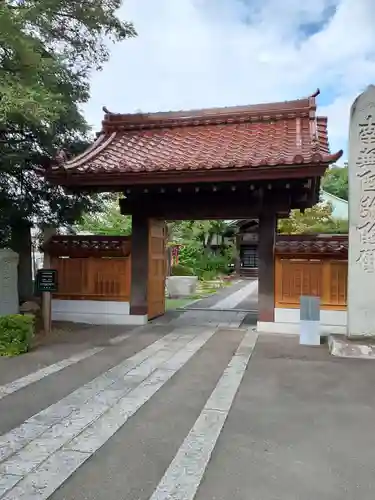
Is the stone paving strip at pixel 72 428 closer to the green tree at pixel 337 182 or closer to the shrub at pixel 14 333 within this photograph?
the shrub at pixel 14 333

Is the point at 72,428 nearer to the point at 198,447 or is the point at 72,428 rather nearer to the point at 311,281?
the point at 198,447

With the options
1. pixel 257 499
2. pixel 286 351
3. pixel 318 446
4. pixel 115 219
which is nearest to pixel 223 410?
pixel 318 446

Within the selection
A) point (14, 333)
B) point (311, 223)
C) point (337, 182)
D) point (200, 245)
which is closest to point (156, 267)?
point (14, 333)

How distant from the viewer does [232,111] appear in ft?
32.8

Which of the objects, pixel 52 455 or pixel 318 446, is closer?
pixel 52 455

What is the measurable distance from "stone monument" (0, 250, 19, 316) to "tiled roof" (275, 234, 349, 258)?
4.92m

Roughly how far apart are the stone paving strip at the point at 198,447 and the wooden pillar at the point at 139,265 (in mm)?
4015

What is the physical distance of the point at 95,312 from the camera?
9203mm

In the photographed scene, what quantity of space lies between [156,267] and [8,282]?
321 centimetres

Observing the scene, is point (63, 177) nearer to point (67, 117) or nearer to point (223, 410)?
point (67, 117)

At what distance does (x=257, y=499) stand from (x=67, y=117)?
8225 mm

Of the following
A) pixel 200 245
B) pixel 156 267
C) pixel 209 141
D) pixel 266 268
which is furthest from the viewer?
pixel 200 245

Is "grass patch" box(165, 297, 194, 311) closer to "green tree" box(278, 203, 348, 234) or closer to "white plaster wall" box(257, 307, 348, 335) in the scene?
"white plaster wall" box(257, 307, 348, 335)

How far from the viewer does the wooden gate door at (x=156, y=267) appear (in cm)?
930
